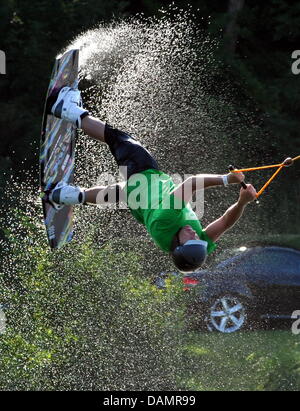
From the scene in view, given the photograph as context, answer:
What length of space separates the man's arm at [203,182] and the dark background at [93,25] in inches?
380

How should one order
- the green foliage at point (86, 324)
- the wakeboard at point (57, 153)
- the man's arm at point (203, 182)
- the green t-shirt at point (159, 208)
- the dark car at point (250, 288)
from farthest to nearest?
the dark car at point (250, 288)
the wakeboard at point (57, 153)
the green foliage at point (86, 324)
the green t-shirt at point (159, 208)
the man's arm at point (203, 182)

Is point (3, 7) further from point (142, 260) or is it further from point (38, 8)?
point (142, 260)

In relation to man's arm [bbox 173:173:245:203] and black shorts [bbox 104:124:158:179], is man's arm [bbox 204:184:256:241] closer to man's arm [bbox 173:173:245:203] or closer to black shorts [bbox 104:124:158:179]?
man's arm [bbox 173:173:245:203]

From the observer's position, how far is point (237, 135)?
15.2m

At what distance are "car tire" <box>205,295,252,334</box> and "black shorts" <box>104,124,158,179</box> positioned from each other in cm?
301

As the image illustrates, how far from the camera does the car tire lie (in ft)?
31.2

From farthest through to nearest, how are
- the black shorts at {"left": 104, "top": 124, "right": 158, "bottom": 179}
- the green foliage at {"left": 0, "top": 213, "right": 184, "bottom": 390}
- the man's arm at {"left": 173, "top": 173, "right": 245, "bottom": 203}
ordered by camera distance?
the green foliage at {"left": 0, "top": 213, "right": 184, "bottom": 390}, the black shorts at {"left": 104, "top": 124, "right": 158, "bottom": 179}, the man's arm at {"left": 173, "top": 173, "right": 245, "bottom": 203}

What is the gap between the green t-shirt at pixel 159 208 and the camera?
6375mm

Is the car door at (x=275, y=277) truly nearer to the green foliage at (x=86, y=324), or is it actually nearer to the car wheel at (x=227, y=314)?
the car wheel at (x=227, y=314)

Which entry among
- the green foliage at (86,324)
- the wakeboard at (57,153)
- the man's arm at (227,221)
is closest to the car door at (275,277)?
the green foliage at (86,324)

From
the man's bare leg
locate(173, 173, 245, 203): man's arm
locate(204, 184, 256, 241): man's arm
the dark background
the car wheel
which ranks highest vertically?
the dark background

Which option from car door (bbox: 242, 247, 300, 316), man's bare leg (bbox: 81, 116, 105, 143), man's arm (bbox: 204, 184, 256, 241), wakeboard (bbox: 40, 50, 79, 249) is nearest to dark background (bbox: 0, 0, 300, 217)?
car door (bbox: 242, 247, 300, 316)

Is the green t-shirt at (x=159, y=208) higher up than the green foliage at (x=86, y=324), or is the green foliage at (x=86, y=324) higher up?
the green t-shirt at (x=159, y=208)

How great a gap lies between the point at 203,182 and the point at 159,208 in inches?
18.3
